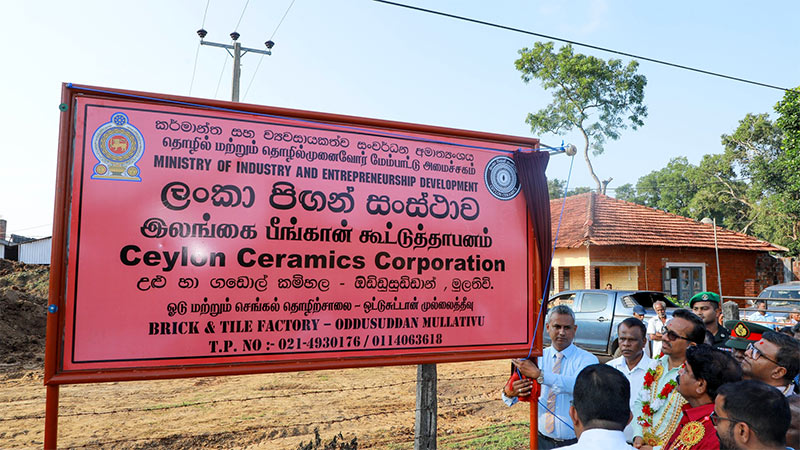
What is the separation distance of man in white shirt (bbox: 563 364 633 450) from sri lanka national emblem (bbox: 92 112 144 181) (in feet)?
8.70

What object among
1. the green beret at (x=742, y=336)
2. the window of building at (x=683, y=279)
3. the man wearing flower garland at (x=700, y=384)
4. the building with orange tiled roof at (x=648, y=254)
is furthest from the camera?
the window of building at (x=683, y=279)

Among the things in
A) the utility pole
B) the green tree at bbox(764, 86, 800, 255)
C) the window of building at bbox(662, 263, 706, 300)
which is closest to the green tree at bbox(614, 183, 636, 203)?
the green tree at bbox(764, 86, 800, 255)

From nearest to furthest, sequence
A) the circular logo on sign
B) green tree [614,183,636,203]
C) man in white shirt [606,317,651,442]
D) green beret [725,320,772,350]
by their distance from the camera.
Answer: the circular logo on sign < man in white shirt [606,317,651,442] < green beret [725,320,772,350] < green tree [614,183,636,203]

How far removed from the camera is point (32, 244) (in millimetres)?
33812

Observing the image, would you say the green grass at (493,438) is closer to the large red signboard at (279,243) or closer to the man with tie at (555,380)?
the man with tie at (555,380)

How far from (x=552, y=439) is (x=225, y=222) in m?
2.86

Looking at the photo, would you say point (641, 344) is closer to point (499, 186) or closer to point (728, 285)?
point (499, 186)

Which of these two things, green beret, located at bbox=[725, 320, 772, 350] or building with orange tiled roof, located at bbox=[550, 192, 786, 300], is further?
building with orange tiled roof, located at bbox=[550, 192, 786, 300]

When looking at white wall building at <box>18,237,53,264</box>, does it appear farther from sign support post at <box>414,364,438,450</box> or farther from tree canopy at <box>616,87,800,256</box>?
tree canopy at <box>616,87,800,256</box>

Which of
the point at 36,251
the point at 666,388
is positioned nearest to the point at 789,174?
the point at 666,388

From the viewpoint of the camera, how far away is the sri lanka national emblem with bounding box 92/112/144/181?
2.81 metres

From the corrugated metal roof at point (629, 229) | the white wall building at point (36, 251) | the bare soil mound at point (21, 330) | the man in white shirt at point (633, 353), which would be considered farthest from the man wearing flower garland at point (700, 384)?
the white wall building at point (36, 251)

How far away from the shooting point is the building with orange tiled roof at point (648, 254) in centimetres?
1722

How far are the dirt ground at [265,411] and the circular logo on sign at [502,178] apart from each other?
3.49 metres
